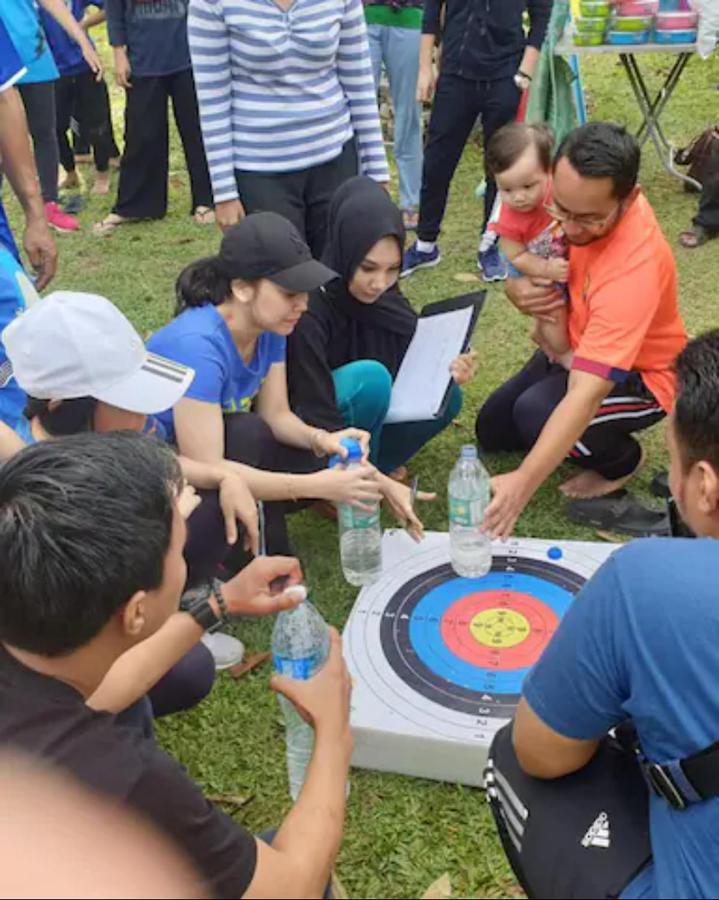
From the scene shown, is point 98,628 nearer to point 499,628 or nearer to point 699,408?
point 699,408

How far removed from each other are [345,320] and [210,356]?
75cm

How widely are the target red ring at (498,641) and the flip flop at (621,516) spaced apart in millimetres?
768

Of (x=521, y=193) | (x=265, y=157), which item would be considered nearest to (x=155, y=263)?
(x=265, y=157)

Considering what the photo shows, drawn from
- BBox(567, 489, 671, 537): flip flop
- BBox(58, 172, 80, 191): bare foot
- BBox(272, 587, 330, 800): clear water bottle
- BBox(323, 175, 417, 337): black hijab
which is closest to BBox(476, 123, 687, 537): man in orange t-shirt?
BBox(567, 489, 671, 537): flip flop

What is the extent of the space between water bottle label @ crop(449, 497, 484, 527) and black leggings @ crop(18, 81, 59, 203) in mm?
4006

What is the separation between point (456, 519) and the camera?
3.12 metres

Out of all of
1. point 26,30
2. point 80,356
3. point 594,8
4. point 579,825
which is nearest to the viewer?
point 579,825

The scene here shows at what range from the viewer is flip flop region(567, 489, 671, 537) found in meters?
3.35

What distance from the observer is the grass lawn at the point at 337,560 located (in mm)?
2311

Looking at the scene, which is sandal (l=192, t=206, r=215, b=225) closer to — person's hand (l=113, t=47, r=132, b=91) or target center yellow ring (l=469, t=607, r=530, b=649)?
person's hand (l=113, t=47, r=132, b=91)

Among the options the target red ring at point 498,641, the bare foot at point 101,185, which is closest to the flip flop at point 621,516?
the target red ring at point 498,641

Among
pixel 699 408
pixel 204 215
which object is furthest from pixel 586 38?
pixel 699 408

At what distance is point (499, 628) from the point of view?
266cm

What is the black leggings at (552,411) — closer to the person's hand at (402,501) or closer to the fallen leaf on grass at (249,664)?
the person's hand at (402,501)
